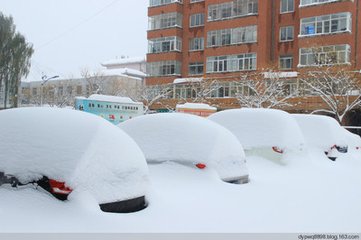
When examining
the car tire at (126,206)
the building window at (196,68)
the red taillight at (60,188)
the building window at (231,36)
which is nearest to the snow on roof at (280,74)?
the building window at (231,36)

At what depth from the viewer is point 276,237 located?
4.04 m

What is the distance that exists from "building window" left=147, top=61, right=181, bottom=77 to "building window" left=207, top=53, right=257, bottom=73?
4203mm

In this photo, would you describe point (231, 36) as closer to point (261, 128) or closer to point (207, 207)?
point (261, 128)

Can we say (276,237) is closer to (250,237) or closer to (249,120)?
(250,237)

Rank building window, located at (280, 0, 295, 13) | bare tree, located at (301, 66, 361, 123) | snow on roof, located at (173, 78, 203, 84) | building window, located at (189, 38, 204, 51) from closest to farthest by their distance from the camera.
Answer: bare tree, located at (301, 66, 361, 123) → building window, located at (280, 0, 295, 13) → snow on roof, located at (173, 78, 203, 84) → building window, located at (189, 38, 204, 51)

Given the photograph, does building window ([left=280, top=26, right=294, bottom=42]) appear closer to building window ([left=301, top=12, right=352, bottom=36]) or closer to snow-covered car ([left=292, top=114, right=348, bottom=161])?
building window ([left=301, top=12, right=352, bottom=36])

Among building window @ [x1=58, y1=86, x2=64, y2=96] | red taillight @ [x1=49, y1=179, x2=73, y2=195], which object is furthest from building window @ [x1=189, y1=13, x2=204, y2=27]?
red taillight @ [x1=49, y1=179, x2=73, y2=195]

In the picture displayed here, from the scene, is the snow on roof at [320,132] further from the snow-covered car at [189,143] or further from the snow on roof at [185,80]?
the snow on roof at [185,80]

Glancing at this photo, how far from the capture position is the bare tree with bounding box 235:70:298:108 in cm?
3083

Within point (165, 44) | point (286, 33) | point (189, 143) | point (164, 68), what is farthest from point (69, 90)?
point (189, 143)

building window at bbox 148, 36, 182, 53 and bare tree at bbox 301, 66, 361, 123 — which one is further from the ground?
building window at bbox 148, 36, 182, 53

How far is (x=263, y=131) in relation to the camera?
8.16 meters

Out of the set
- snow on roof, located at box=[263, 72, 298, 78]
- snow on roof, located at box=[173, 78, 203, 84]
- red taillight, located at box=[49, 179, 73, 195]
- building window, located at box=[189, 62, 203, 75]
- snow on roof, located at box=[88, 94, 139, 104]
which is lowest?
red taillight, located at box=[49, 179, 73, 195]

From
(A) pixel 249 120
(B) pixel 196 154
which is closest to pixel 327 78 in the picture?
(A) pixel 249 120
